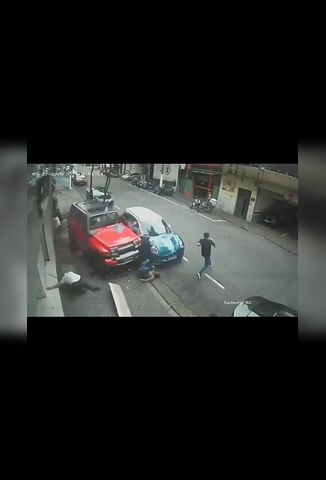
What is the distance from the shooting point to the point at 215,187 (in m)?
3.58

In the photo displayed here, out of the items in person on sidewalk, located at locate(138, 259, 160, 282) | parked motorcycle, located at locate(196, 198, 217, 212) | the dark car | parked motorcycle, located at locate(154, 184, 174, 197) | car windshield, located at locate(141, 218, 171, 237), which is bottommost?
the dark car

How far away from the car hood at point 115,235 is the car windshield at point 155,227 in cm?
15

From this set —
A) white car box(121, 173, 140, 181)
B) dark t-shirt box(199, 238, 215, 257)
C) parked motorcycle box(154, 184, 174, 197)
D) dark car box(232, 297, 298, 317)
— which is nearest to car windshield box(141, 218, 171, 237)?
parked motorcycle box(154, 184, 174, 197)

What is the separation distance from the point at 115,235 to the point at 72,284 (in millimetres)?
695

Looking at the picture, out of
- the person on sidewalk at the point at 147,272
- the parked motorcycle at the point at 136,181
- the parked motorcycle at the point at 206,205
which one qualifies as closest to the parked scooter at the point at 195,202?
the parked motorcycle at the point at 206,205

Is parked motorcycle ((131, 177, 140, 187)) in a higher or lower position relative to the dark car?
higher

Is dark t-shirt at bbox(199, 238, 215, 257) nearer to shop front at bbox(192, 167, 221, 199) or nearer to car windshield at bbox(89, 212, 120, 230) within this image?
shop front at bbox(192, 167, 221, 199)

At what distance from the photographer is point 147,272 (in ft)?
11.7

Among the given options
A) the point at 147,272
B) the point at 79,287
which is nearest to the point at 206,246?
the point at 147,272

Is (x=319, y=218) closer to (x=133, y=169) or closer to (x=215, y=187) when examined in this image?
(x=215, y=187)

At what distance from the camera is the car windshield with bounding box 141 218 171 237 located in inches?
143

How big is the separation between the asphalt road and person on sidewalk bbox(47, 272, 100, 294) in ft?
0.65
